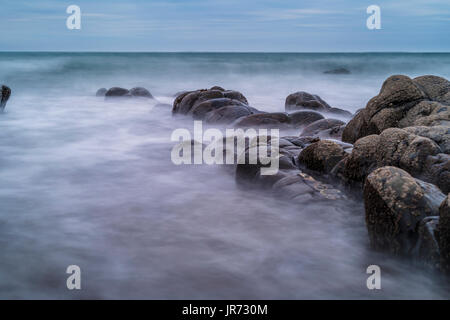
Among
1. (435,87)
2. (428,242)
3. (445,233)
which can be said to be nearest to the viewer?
(445,233)

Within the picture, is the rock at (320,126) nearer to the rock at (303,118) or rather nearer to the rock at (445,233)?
the rock at (303,118)

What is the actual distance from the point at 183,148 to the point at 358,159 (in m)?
4.10

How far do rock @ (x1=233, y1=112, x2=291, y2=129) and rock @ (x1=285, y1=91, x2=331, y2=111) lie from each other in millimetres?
3427

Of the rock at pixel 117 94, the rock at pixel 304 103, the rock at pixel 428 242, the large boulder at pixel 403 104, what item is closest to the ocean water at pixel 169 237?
the rock at pixel 428 242

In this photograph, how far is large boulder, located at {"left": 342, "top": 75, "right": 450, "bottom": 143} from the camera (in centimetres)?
671

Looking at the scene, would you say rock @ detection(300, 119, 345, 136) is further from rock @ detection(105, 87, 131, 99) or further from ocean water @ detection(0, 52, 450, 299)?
rock @ detection(105, 87, 131, 99)

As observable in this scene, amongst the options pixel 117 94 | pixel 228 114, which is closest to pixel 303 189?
pixel 228 114

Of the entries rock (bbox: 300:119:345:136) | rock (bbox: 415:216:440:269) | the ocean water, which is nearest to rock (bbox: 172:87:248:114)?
rock (bbox: 300:119:345:136)

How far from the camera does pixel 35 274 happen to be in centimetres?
398

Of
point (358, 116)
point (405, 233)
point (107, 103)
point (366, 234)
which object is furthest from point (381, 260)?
point (107, 103)

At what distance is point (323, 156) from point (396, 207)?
2.29 metres

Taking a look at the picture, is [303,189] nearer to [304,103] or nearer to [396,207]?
[396,207]
